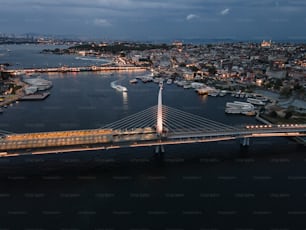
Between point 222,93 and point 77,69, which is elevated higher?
point 77,69

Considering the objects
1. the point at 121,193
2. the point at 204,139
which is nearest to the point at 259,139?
the point at 204,139

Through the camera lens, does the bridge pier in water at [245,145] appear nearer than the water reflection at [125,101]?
Yes

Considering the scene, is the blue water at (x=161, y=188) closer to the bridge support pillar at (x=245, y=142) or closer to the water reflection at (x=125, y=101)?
the bridge support pillar at (x=245, y=142)

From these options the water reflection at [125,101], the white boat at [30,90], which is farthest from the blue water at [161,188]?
the white boat at [30,90]

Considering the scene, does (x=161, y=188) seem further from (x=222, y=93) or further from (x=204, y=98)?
(x=222, y=93)

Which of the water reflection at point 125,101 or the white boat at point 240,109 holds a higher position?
the white boat at point 240,109

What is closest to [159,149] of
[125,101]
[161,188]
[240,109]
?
[161,188]

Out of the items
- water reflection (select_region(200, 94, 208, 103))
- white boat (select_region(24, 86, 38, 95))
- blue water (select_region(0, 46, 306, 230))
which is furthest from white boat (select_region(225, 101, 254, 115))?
white boat (select_region(24, 86, 38, 95))

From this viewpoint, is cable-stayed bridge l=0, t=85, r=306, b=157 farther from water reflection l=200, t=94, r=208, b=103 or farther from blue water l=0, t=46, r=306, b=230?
water reflection l=200, t=94, r=208, b=103

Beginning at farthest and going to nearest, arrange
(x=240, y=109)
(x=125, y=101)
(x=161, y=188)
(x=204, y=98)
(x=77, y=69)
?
(x=77, y=69) → (x=204, y=98) → (x=125, y=101) → (x=240, y=109) → (x=161, y=188)

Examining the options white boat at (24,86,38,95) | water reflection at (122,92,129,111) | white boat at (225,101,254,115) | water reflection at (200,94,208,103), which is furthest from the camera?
white boat at (24,86,38,95)
